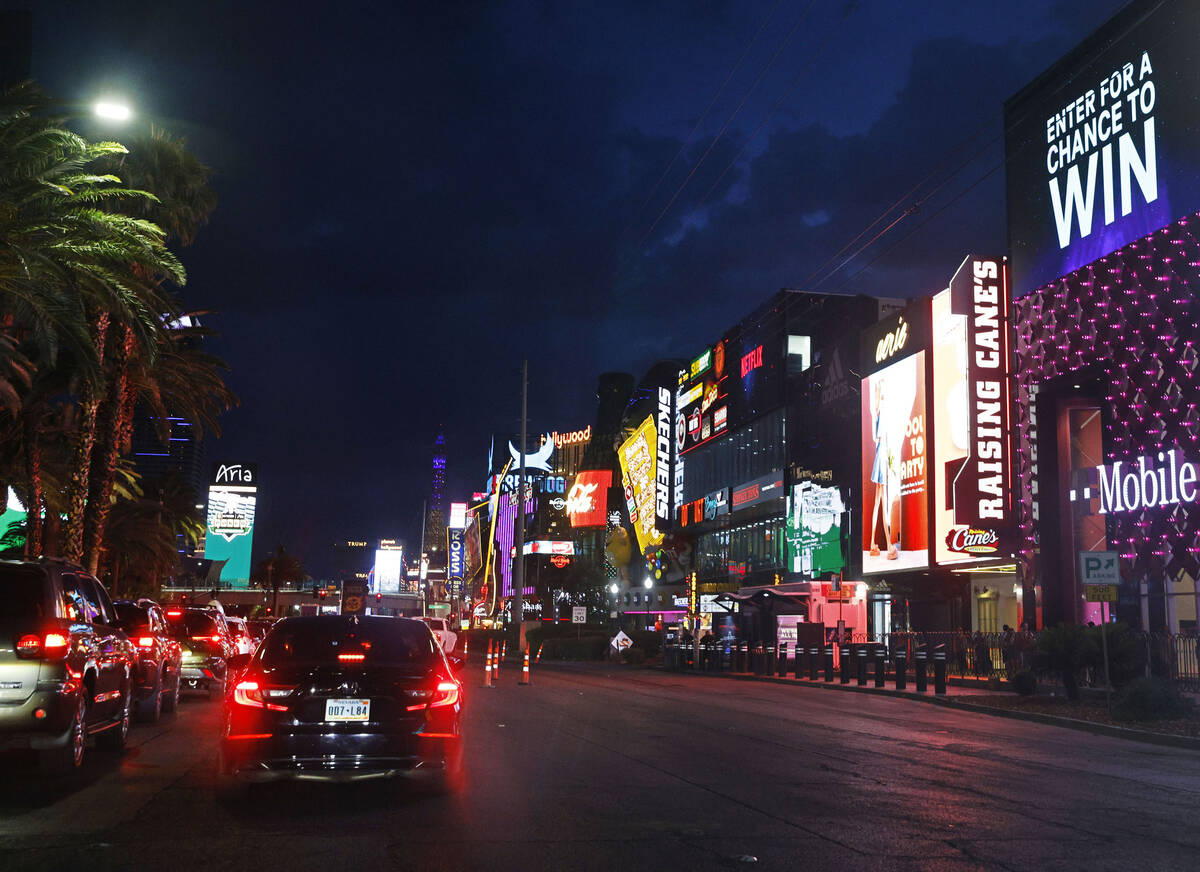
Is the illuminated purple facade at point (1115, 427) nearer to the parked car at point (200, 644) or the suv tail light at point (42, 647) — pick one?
the parked car at point (200, 644)

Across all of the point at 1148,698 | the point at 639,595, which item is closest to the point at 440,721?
the point at 1148,698

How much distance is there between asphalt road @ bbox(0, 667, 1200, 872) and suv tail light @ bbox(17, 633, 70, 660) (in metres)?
1.15

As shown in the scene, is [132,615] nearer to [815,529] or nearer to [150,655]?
[150,655]

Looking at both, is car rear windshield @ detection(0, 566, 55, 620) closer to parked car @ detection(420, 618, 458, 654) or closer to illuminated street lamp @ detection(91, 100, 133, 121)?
illuminated street lamp @ detection(91, 100, 133, 121)

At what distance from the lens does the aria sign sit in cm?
2775

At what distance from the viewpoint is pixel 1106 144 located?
103ft

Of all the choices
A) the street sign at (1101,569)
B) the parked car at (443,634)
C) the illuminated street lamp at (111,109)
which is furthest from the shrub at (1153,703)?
the illuminated street lamp at (111,109)

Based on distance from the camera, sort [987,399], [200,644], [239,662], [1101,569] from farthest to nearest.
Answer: [987,399] < [200,644] < [1101,569] < [239,662]

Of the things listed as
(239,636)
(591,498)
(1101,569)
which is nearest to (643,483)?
(591,498)

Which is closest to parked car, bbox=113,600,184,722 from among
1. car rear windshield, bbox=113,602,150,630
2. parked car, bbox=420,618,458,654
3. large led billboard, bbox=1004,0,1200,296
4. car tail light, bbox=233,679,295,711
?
car rear windshield, bbox=113,602,150,630

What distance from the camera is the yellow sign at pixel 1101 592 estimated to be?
20.4 m

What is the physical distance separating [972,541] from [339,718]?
34.0 m

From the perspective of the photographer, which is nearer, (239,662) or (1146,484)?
(239,662)

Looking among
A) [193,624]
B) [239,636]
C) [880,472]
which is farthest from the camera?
[880,472]
